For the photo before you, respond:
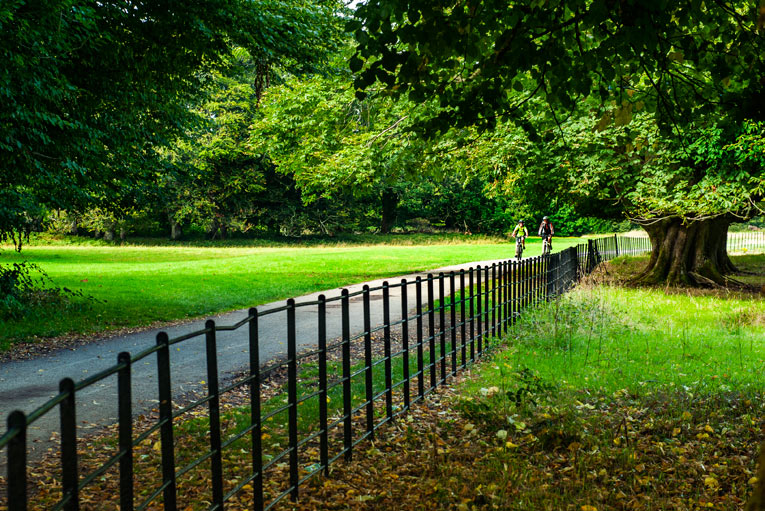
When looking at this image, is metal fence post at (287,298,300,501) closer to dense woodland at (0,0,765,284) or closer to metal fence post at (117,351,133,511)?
metal fence post at (117,351,133,511)

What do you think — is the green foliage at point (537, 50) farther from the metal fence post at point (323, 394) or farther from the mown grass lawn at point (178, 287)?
the mown grass lawn at point (178, 287)

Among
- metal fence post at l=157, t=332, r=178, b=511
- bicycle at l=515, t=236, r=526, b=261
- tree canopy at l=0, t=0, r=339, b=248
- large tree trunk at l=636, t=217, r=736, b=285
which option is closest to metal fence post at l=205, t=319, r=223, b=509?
metal fence post at l=157, t=332, r=178, b=511

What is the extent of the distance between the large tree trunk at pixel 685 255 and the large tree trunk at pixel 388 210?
40.2m

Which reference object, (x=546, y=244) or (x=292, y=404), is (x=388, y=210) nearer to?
(x=546, y=244)

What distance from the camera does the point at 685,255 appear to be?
18859 millimetres

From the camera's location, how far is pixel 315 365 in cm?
791

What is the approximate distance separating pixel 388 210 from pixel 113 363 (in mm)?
51746

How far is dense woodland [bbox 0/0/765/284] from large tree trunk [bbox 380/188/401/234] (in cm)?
3637

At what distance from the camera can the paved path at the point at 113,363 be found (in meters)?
6.16

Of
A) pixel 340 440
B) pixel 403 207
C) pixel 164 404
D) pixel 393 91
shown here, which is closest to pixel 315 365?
pixel 340 440

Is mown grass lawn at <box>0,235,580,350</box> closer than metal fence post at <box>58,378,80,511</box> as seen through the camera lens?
No

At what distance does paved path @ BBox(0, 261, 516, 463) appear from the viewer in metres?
6.16

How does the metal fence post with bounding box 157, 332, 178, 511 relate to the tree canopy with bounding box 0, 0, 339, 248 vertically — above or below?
below

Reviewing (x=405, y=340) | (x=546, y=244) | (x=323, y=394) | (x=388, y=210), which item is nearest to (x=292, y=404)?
(x=323, y=394)
